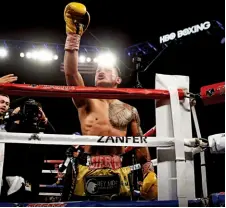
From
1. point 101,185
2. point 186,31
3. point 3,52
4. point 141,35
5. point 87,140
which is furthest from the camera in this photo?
point 141,35

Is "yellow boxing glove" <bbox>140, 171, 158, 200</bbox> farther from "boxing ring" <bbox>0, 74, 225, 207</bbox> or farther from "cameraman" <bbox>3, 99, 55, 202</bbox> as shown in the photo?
"cameraman" <bbox>3, 99, 55, 202</bbox>

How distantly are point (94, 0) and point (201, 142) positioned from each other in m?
5.48

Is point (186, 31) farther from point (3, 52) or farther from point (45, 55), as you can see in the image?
point (3, 52)

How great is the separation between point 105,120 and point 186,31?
208 inches

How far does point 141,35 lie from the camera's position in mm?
→ 7285

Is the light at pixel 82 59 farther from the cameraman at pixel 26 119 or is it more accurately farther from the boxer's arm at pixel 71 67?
the boxer's arm at pixel 71 67

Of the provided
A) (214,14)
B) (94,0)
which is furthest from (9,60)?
(214,14)

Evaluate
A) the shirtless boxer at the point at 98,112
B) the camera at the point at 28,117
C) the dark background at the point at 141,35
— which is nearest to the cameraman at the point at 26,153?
the camera at the point at 28,117

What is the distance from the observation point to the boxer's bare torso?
1.81 metres

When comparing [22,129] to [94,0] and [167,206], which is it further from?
[94,0]

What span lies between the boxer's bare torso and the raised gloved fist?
0.47m

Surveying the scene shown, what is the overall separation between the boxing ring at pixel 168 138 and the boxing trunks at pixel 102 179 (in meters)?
0.33

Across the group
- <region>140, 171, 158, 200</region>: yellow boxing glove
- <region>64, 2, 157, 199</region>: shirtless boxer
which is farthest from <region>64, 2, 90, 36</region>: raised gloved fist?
<region>140, 171, 158, 200</region>: yellow boxing glove

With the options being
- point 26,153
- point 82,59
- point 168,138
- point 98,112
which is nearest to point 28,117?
point 26,153
